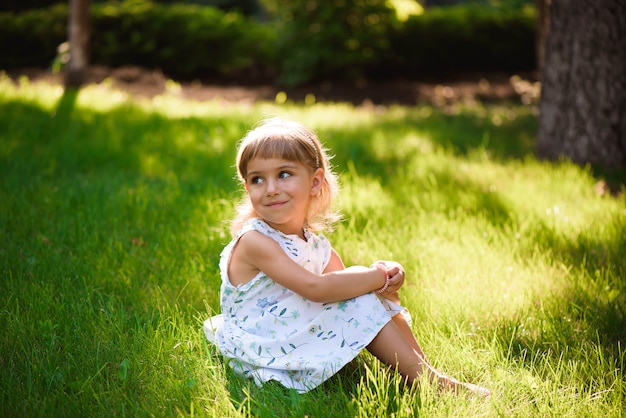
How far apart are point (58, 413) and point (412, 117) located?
6.14m

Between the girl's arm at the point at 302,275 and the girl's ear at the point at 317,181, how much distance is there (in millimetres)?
323

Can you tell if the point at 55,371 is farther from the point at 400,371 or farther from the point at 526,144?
the point at 526,144

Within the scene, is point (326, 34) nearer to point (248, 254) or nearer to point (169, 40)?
point (169, 40)

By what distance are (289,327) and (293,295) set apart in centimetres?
12

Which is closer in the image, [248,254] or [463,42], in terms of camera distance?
[248,254]

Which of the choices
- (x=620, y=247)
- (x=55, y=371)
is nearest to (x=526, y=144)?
(x=620, y=247)

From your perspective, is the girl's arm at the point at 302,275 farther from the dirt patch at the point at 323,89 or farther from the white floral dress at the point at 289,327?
the dirt patch at the point at 323,89

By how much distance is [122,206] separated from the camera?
4020mm

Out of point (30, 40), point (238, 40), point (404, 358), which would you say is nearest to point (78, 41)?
point (30, 40)

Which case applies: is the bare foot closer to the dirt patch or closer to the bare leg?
the bare leg

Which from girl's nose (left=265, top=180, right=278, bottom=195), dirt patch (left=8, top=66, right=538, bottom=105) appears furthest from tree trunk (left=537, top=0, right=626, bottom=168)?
dirt patch (left=8, top=66, right=538, bottom=105)

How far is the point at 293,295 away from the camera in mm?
2357

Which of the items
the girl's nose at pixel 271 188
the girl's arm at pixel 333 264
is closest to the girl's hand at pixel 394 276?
the girl's arm at pixel 333 264

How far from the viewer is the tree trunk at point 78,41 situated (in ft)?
24.5
